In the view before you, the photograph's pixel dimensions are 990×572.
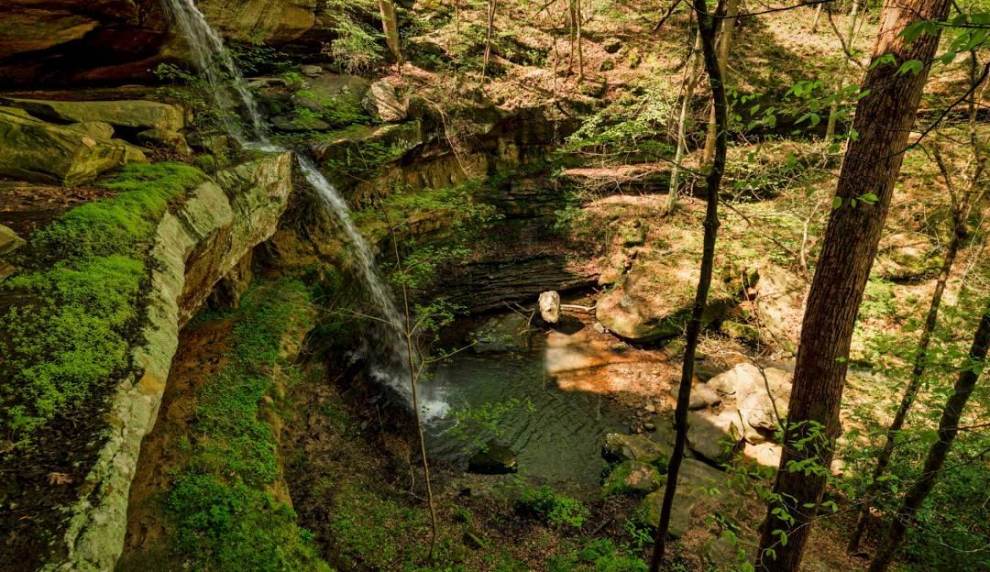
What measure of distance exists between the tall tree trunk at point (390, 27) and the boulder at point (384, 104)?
249 cm

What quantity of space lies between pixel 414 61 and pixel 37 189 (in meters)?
13.4

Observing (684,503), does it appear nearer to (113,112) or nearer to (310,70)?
(113,112)

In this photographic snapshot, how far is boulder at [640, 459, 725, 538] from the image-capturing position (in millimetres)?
6785

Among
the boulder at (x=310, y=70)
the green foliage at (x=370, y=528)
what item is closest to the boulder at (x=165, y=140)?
the green foliage at (x=370, y=528)

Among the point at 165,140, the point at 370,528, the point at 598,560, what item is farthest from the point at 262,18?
the point at 598,560

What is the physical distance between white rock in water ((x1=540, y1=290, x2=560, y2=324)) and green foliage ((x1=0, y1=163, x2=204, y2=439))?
34.3 ft

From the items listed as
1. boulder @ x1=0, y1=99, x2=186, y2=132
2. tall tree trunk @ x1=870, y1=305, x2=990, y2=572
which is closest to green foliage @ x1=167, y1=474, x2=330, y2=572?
boulder @ x1=0, y1=99, x2=186, y2=132

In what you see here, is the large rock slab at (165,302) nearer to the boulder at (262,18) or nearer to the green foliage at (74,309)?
the green foliage at (74,309)

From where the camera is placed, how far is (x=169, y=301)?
3.90 metres

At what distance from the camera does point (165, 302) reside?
384 cm

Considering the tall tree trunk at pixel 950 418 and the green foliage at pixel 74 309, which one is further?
the tall tree trunk at pixel 950 418

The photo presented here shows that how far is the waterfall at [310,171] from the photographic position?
8.74m

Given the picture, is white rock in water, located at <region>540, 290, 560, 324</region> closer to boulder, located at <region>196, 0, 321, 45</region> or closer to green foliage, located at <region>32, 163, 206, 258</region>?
green foliage, located at <region>32, 163, 206, 258</region>

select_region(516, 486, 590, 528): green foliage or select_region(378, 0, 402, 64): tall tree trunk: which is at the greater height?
select_region(378, 0, 402, 64): tall tree trunk
